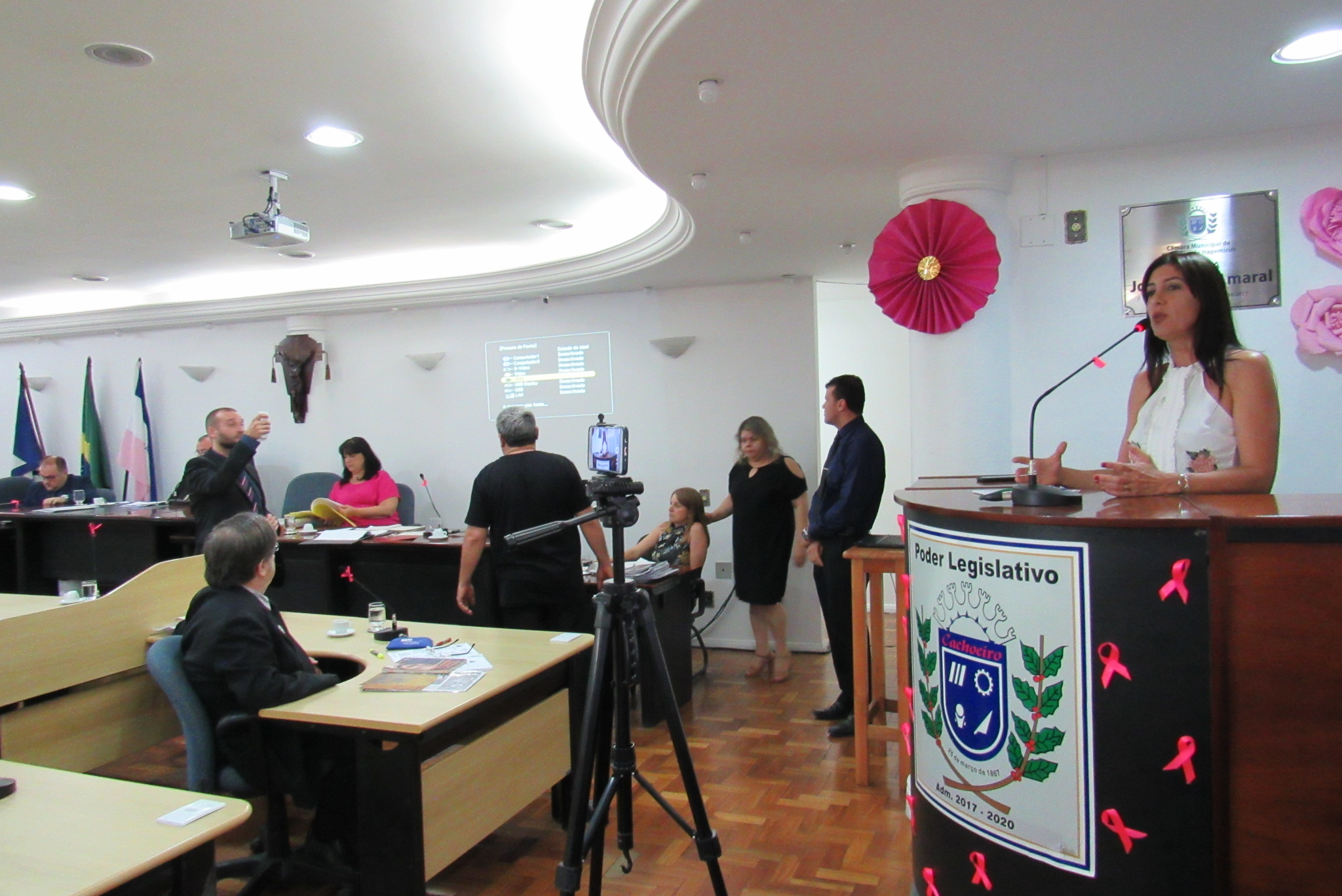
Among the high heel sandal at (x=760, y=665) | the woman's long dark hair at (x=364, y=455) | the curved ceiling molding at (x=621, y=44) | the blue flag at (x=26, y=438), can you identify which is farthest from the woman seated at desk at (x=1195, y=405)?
the blue flag at (x=26, y=438)

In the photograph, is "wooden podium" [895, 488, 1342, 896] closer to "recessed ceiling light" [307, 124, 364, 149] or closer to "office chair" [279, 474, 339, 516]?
"recessed ceiling light" [307, 124, 364, 149]

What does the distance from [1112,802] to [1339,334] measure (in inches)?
86.7

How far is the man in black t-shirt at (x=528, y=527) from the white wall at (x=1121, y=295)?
174cm

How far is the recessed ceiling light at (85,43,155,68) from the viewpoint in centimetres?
255

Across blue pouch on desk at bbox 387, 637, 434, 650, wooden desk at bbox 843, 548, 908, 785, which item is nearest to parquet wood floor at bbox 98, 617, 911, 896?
wooden desk at bbox 843, 548, 908, 785

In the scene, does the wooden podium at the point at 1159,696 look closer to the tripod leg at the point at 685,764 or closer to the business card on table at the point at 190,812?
the tripod leg at the point at 685,764

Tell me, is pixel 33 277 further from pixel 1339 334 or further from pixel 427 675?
pixel 1339 334

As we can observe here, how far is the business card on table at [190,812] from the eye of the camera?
4.92ft

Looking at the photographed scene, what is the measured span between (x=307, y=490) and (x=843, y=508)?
4.60 m

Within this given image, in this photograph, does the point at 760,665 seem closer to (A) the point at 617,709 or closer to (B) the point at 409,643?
(B) the point at 409,643

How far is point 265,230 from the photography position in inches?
144

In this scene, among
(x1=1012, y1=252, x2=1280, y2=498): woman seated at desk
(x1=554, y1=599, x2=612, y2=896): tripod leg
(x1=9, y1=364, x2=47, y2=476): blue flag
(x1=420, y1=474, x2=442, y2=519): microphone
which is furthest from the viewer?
(x1=9, y1=364, x2=47, y2=476): blue flag

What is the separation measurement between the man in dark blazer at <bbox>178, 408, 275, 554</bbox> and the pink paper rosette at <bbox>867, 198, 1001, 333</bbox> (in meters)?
2.77

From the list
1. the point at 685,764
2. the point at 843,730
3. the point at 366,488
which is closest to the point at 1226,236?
the point at 843,730
